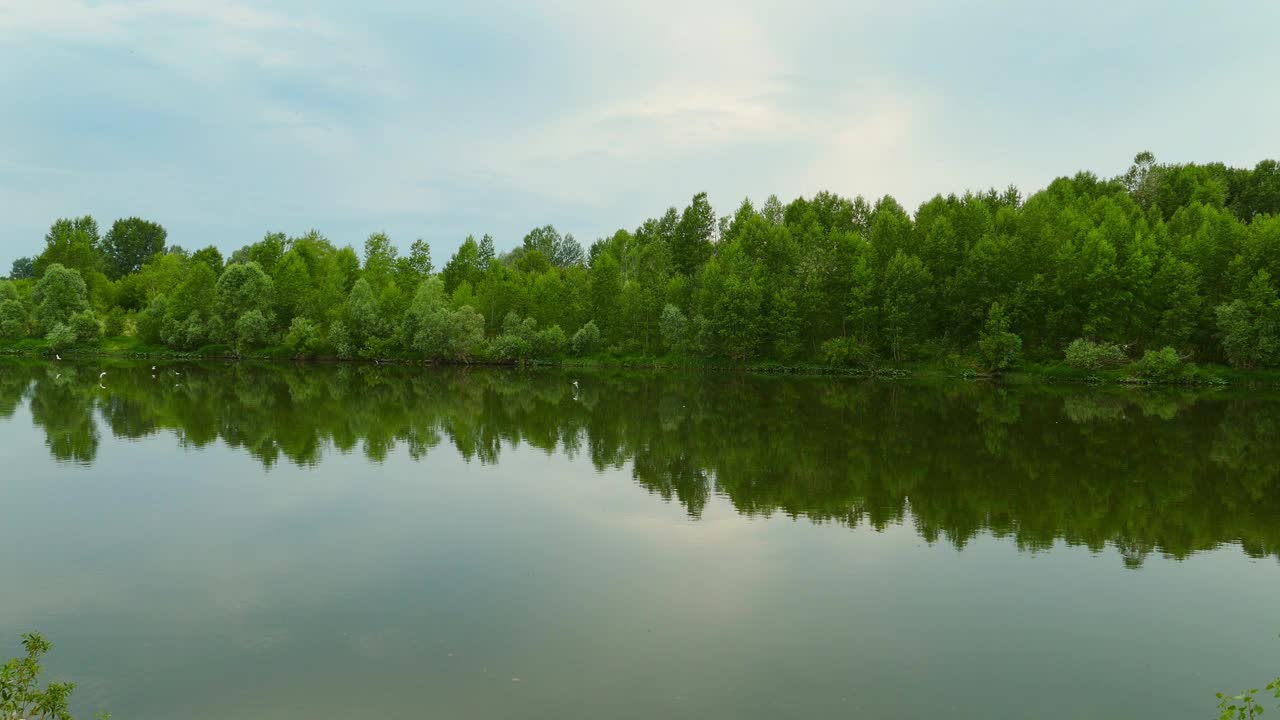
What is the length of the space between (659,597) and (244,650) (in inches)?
283

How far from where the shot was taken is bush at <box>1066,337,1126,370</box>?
71.2 m

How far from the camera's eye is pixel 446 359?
3765 inches

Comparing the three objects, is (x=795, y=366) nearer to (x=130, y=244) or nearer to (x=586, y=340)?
(x=586, y=340)

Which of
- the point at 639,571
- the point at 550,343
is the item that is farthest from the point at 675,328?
the point at 639,571

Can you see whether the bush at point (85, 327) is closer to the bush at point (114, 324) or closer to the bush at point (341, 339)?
Result: the bush at point (114, 324)

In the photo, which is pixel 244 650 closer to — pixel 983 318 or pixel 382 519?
pixel 382 519

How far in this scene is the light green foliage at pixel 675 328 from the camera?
9112 cm

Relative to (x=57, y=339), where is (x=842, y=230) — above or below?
above

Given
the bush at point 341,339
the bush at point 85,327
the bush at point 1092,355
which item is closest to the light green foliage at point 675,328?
the bush at point 341,339

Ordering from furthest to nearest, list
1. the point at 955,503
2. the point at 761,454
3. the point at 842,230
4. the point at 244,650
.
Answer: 1. the point at 842,230
2. the point at 761,454
3. the point at 955,503
4. the point at 244,650

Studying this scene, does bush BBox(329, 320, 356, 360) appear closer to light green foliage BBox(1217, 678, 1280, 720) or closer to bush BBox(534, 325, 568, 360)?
bush BBox(534, 325, 568, 360)

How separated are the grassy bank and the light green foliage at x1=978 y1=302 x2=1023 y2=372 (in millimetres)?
1263

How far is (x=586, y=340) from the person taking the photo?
9488 centimetres

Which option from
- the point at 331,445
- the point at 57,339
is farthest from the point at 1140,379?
the point at 57,339
